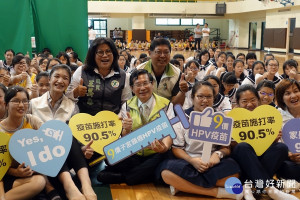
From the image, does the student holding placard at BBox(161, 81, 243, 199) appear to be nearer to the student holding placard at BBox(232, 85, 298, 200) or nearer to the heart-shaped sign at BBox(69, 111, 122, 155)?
the student holding placard at BBox(232, 85, 298, 200)

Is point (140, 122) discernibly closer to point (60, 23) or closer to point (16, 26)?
point (60, 23)

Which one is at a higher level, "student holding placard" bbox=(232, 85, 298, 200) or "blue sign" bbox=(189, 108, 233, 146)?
"blue sign" bbox=(189, 108, 233, 146)

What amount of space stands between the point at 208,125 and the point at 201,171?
36 cm

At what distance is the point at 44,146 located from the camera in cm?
221

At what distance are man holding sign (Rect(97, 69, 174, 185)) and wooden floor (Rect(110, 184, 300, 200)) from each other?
0.07m

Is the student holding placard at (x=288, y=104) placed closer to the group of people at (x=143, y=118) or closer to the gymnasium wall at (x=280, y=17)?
the group of people at (x=143, y=118)

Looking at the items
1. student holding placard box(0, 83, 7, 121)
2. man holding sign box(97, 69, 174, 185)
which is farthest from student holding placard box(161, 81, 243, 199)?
student holding placard box(0, 83, 7, 121)

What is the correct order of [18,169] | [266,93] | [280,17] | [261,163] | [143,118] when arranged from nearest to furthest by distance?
[18,169] < [261,163] < [143,118] < [266,93] < [280,17]

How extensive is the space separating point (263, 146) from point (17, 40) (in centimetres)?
430

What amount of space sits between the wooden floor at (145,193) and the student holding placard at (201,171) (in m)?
0.05

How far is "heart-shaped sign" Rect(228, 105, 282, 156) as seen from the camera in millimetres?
2416

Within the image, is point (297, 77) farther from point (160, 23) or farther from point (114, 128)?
point (160, 23)

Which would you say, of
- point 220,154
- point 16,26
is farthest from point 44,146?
point 16,26

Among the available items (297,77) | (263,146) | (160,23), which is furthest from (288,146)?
(160,23)
